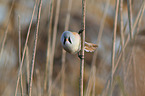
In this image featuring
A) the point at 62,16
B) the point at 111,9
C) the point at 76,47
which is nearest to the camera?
the point at 76,47

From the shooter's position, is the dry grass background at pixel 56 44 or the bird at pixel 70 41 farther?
the dry grass background at pixel 56 44

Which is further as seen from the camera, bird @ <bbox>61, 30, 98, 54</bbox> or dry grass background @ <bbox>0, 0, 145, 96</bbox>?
dry grass background @ <bbox>0, 0, 145, 96</bbox>

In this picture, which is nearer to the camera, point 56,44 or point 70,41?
point 70,41

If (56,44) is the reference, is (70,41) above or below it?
above

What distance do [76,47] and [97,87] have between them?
143 centimetres

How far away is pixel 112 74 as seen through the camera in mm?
720

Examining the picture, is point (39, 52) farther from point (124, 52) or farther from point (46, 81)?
point (124, 52)

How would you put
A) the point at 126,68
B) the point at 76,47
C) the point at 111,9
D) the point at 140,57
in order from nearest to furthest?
the point at 76,47 → the point at 126,68 → the point at 140,57 → the point at 111,9

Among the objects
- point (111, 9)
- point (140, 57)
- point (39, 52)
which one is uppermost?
point (111, 9)

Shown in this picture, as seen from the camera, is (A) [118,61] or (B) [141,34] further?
(B) [141,34]

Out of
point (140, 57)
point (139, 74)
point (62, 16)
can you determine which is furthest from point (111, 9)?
point (139, 74)

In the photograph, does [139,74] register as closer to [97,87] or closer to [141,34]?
[141,34]

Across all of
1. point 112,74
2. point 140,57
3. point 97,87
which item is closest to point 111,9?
point 97,87

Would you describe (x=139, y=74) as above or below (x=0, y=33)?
below
